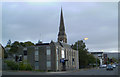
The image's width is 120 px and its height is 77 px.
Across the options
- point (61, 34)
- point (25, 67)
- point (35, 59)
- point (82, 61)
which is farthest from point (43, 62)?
point (61, 34)

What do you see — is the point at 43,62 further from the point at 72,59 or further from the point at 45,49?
the point at 72,59

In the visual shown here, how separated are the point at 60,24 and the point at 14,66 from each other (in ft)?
324

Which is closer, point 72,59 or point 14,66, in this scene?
point 14,66

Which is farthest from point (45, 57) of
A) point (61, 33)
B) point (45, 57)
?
point (61, 33)

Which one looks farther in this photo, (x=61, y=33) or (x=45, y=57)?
(x=61, y=33)

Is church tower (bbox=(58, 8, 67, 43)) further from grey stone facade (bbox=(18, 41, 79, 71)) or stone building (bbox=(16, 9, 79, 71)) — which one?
grey stone facade (bbox=(18, 41, 79, 71))

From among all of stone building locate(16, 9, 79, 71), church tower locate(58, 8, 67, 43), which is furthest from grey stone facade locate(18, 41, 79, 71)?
church tower locate(58, 8, 67, 43)

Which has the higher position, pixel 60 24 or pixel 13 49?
pixel 60 24

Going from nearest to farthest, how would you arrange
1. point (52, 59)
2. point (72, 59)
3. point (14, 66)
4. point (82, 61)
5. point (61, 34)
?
point (14, 66) → point (52, 59) → point (72, 59) → point (82, 61) → point (61, 34)

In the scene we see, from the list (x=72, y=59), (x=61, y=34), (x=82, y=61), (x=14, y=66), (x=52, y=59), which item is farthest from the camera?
(x=61, y=34)

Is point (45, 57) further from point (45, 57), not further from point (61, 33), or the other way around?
point (61, 33)

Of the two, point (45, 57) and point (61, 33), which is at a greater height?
point (61, 33)

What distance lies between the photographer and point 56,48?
2197 inches

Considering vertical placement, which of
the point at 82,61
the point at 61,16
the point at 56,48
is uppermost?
the point at 61,16
